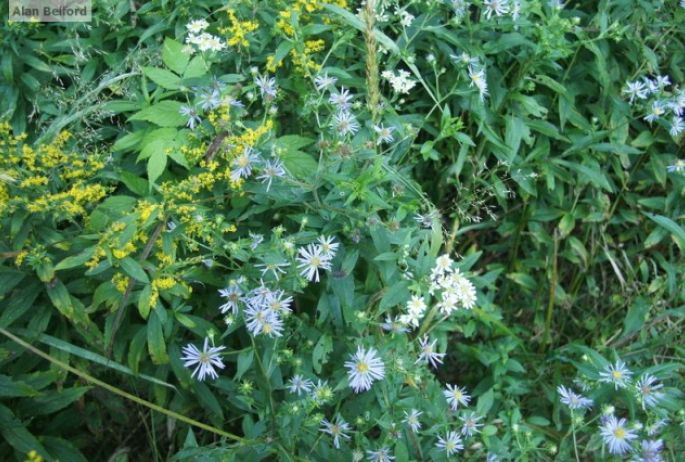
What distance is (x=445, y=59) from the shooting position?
10.6ft

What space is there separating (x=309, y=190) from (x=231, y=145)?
1.15 ft

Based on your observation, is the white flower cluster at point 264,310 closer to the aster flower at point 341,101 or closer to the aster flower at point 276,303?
the aster flower at point 276,303

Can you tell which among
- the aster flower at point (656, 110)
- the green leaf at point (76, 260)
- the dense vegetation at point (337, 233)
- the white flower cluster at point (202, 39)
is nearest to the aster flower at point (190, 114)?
the dense vegetation at point (337, 233)

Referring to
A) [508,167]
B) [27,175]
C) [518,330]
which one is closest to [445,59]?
[508,167]

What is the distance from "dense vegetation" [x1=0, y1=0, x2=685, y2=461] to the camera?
2.47 m

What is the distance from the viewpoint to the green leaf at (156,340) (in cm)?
253

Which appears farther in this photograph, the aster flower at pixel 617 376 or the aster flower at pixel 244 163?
the aster flower at pixel 617 376

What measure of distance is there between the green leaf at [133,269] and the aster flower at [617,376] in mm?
1840

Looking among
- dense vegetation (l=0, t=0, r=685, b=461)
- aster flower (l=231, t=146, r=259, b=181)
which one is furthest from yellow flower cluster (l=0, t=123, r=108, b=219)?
aster flower (l=231, t=146, r=259, b=181)

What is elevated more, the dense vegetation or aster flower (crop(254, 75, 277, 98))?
aster flower (crop(254, 75, 277, 98))

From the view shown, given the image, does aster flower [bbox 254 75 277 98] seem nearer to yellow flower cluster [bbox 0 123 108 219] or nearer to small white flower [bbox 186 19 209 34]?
small white flower [bbox 186 19 209 34]

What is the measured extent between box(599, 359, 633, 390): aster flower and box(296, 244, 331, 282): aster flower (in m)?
1.25

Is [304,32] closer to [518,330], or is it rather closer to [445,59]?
[445,59]

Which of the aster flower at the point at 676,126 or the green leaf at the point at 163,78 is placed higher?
the green leaf at the point at 163,78
